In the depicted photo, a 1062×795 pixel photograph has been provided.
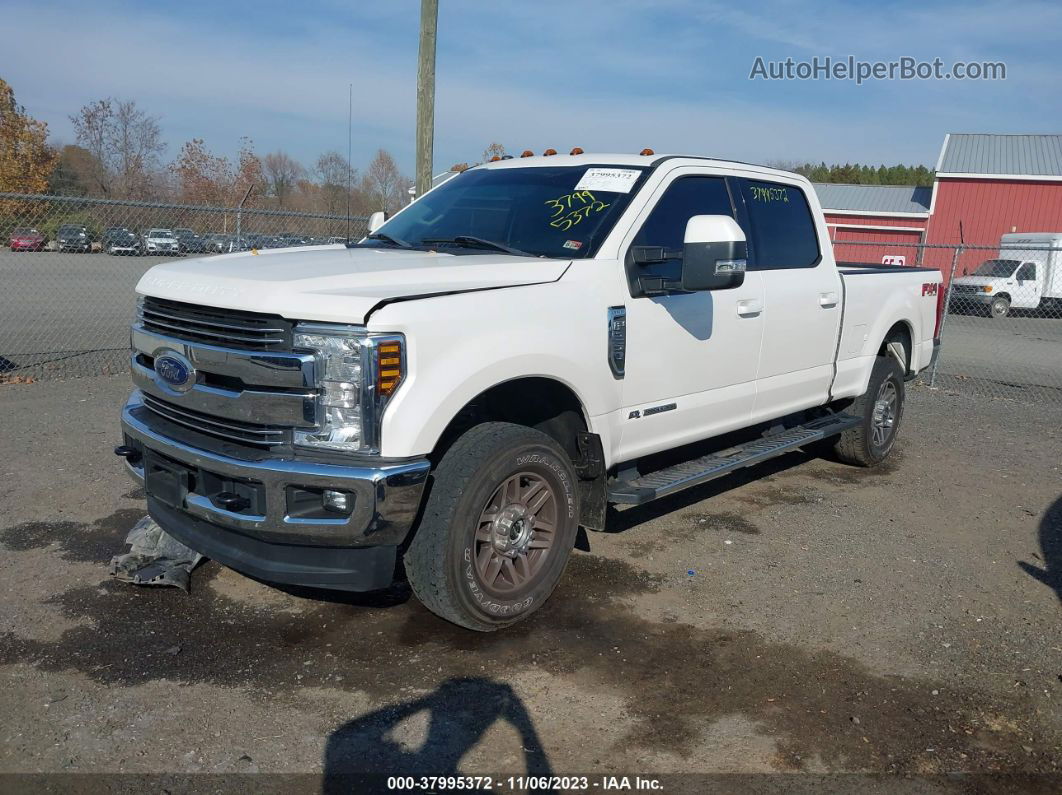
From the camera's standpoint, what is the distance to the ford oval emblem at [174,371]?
3.71m

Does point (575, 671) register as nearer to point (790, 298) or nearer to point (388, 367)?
point (388, 367)

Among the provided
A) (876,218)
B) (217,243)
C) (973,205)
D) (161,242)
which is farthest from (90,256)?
(876,218)

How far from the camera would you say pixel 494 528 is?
3904 millimetres

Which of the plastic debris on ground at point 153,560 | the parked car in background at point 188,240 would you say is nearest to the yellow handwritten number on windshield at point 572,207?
the plastic debris on ground at point 153,560

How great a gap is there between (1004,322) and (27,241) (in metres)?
21.1

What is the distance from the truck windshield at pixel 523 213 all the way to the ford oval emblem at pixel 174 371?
1.51 m

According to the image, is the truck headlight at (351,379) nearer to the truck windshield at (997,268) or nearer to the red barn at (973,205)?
the truck windshield at (997,268)

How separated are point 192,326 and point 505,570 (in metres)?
1.69

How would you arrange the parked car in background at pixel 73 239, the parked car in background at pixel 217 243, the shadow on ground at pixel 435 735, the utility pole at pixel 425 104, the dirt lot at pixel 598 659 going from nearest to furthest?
the shadow on ground at pixel 435 735, the dirt lot at pixel 598 659, the utility pole at pixel 425 104, the parked car in background at pixel 217 243, the parked car in background at pixel 73 239

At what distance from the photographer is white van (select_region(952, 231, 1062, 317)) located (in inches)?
911

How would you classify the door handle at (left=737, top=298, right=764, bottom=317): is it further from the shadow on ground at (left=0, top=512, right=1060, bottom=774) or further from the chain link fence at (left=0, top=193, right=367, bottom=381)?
the chain link fence at (left=0, top=193, right=367, bottom=381)

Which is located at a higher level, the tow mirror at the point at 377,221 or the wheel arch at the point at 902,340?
the tow mirror at the point at 377,221

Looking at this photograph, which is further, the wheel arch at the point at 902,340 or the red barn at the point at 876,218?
the red barn at the point at 876,218

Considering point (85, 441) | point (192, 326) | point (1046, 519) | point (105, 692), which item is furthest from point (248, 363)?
point (1046, 519)
